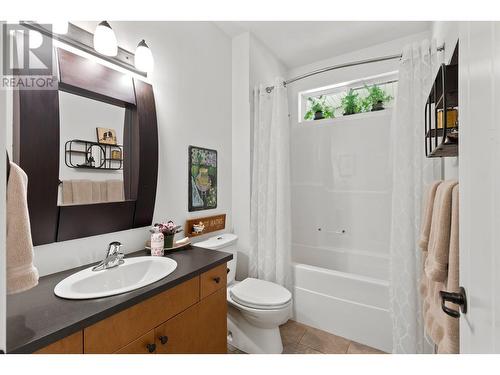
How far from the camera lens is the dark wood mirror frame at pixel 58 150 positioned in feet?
3.57

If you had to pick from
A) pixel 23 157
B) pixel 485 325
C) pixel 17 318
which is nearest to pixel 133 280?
pixel 17 318

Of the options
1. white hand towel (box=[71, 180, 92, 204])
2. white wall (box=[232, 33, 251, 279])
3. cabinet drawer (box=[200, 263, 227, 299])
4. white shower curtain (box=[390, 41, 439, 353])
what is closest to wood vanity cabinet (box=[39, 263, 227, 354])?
cabinet drawer (box=[200, 263, 227, 299])

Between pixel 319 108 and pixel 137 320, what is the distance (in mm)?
2676

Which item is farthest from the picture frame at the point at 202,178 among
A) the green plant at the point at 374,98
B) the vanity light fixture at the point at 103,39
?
the green plant at the point at 374,98

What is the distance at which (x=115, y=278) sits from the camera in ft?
4.15

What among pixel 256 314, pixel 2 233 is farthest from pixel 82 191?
pixel 256 314

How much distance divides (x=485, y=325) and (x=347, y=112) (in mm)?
2483

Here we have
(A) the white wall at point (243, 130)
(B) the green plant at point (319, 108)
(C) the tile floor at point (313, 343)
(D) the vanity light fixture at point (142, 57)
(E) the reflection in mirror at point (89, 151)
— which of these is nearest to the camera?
(E) the reflection in mirror at point (89, 151)

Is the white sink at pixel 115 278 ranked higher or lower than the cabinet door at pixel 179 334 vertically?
higher

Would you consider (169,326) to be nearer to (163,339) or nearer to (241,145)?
(163,339)

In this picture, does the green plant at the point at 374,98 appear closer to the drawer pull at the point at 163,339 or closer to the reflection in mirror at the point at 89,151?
the reflection in mirror at the point at 89,151

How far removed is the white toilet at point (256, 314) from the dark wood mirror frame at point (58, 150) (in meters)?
0.61
